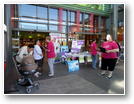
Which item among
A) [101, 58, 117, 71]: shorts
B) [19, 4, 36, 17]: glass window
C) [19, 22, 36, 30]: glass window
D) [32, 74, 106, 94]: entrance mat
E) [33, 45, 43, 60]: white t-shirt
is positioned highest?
[19, 4, 36, 17]: glass window

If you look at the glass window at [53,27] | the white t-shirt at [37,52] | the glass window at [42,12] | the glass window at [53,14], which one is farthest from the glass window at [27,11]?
the white t-shirt at [37,52]

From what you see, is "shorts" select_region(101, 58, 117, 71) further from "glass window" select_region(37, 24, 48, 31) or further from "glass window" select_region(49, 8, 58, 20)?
"glass window" select_region(49, 8, 58, 20)

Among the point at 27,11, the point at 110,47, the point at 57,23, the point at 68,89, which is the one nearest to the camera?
the point at 68,89

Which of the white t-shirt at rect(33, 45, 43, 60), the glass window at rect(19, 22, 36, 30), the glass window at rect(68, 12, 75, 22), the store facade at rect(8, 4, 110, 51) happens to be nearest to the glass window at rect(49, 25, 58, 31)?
the store facade at rect(8, 4, 110, 51)

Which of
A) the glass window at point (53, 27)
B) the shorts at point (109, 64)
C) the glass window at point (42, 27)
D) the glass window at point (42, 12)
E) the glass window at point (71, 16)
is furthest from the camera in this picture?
the glass window at point (71, 16)

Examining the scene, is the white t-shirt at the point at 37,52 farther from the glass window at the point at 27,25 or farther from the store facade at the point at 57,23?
the glass window at the point at 27,25

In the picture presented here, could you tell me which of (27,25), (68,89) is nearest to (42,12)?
(27,25)

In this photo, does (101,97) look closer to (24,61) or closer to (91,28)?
(24,61)

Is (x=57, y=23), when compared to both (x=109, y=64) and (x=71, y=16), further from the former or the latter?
(x=109, y=64)

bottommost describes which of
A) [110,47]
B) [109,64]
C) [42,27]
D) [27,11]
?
[109,64]

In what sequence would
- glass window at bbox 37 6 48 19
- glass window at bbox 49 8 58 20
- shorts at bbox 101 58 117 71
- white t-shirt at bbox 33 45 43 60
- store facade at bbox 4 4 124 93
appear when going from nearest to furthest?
shorts at bbox 101 58 117 71, white t-shirt at bbox 33 45 43 60, store facade at bbox 4 4 124 93, glass window at bbox 37 6 48 19, glass window at bbox 49 8 58 20

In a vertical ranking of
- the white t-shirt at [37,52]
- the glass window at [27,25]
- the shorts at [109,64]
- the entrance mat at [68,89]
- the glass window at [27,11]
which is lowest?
the entrance mat at [68,89]

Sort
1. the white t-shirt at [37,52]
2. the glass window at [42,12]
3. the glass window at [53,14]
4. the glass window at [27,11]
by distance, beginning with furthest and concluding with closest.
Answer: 1. the glass window at [53,14]
2. the glass window at [42,12]
3. the glass window at [27,11]
4. the white t-shirt at [37,52]

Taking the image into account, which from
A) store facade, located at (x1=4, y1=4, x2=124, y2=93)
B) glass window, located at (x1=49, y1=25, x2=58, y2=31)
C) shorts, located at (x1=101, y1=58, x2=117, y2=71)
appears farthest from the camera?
glass window, located at (x1=49, y1=25, x2=58, y2=31)
